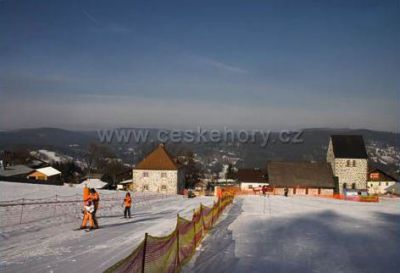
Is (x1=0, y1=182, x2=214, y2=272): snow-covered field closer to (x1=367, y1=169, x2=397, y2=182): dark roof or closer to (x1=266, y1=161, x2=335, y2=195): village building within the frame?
(x1=266, y1=161, x2=335, y2=195): village building

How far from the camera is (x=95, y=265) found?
11.2m

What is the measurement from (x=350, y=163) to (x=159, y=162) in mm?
38352

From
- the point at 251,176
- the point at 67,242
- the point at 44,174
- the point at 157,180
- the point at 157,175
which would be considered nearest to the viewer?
the point at 67,242

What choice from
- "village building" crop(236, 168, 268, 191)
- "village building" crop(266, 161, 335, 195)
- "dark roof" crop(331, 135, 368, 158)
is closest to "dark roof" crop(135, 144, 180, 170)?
"village building" crop(236, 168, 268, 191)

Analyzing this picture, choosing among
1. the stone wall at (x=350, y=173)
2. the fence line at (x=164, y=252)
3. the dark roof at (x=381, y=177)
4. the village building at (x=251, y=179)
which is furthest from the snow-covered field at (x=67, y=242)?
the dark roof at (x=381, y=177)

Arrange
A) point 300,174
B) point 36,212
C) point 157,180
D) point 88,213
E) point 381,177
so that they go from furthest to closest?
point 381,177
point 300,174
point 157,180
point 36,212
point 88,213

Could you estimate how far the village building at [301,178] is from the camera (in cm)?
8262

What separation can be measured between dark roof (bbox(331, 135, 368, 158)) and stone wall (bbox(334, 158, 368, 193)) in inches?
42.5

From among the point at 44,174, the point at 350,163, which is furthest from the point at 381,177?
the point at 44,174

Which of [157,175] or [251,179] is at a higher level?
[157,175]

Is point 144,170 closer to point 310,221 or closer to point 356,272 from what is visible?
point 310,221

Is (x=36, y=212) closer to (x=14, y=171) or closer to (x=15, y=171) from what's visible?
(x=14, y=171)

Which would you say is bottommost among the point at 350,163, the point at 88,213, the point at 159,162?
the point at 88,213

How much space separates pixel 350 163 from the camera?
290ft
